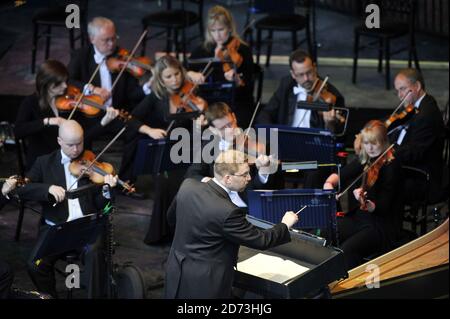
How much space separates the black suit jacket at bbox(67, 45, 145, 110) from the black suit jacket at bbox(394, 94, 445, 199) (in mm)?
1967

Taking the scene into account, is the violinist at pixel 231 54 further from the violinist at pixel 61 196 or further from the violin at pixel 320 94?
the violinist at pixel 61 196

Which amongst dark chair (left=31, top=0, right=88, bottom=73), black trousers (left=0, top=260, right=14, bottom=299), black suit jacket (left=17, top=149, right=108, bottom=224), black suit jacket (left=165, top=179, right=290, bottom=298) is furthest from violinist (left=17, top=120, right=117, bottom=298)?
dark chair (left=31, top=0, right=88, bottom=73)

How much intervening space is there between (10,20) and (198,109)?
3679mm

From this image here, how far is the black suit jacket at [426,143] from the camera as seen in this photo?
21.7 feet

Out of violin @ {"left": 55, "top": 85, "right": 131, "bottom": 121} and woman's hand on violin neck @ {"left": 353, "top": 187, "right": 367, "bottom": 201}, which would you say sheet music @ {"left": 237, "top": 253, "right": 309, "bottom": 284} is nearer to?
woman's hand on violin neck @ {"left": 353, "top": 187, "right": 367, "bottom": 201}

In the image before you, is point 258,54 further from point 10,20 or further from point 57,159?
point 57,159

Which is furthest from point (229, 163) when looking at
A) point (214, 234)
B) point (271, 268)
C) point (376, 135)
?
point (376, 135)

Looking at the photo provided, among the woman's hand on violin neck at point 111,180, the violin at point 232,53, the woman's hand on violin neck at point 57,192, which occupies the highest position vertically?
the violin at point 232,53

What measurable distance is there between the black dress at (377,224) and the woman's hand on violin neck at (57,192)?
1607 millimetres

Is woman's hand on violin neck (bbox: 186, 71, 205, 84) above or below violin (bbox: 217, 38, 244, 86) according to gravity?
below

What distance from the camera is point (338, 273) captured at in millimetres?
4992

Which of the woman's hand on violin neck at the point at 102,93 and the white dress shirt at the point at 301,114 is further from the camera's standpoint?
the woman's hand on violin neck at the point at 102,93

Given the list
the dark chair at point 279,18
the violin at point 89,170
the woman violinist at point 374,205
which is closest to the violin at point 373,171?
the woman violinist at point 374,205

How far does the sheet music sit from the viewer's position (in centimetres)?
502
